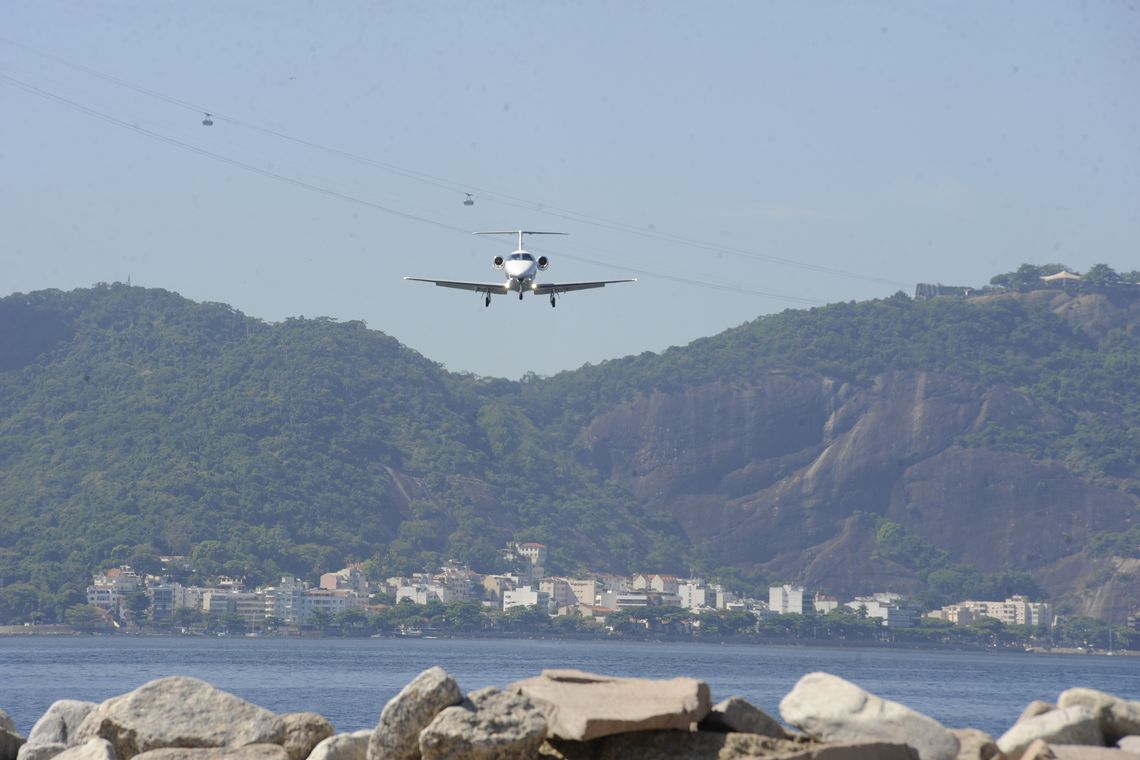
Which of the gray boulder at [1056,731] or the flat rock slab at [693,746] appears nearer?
the flat rock slab at [693,746]

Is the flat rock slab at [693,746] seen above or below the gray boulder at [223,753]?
above

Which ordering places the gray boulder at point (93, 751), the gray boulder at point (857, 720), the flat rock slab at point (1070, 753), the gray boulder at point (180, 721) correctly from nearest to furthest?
the flat rock slab at point (1070, 753) → the gray boulder at point (857, 720) → the gray boulder at point (93, 751) → the gray boulder at point (180, 721)

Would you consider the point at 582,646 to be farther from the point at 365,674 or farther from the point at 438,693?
the point at 438,693

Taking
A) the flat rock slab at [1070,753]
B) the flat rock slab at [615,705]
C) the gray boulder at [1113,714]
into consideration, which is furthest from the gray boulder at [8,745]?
the gray boulder at [1113,714]

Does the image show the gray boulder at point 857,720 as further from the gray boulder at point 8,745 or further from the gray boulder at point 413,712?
the gray boulder at point 8,745

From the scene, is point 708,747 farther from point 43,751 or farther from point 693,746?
point 43,751

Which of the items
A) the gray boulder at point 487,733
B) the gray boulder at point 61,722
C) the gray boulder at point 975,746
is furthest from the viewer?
the gray boulder at point 61,722

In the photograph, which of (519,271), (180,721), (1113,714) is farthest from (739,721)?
(519,271)
